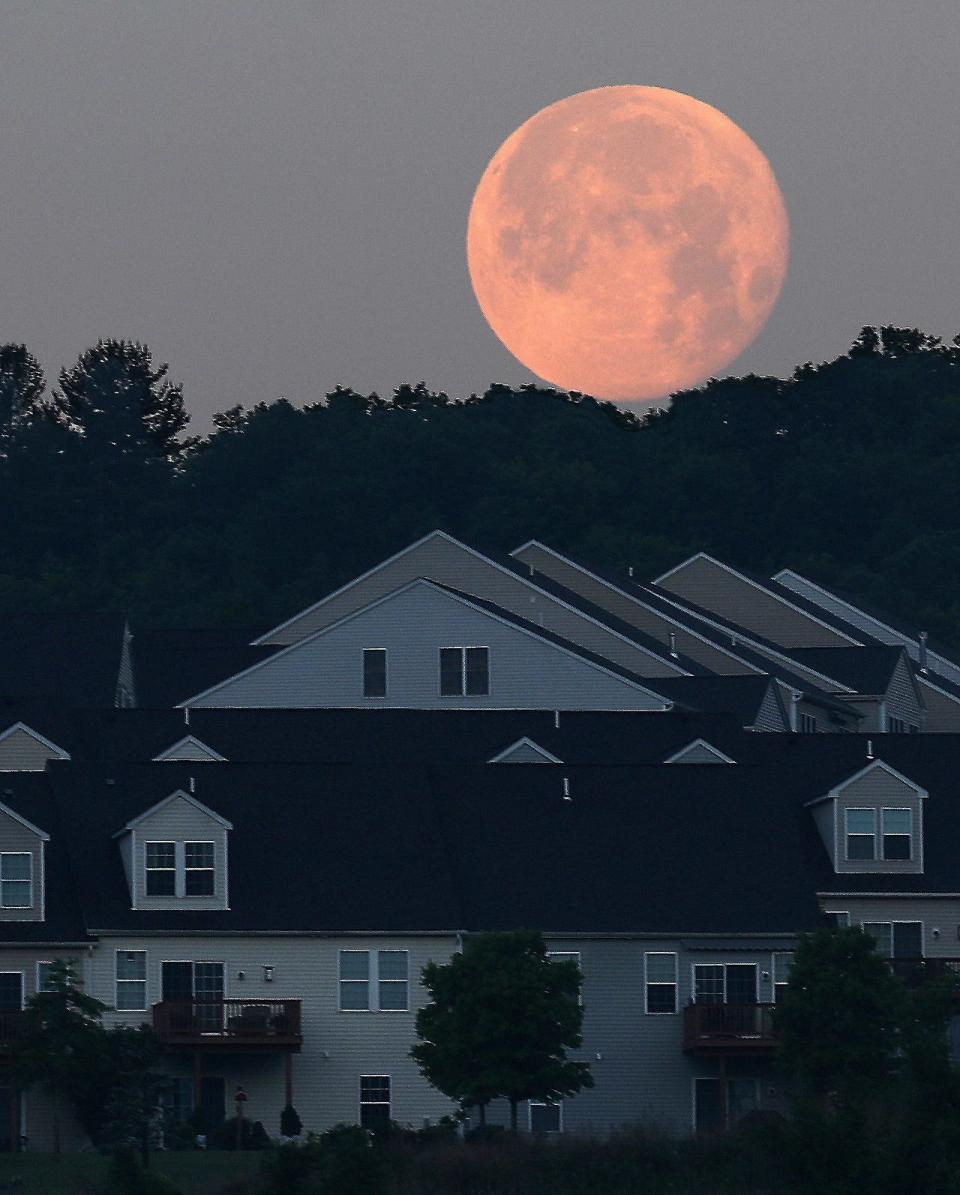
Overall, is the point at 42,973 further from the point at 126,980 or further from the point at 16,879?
the point at 16,879

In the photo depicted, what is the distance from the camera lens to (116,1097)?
5809 centimetres

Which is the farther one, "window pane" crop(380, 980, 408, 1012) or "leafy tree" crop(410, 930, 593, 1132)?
"window pane" crop(380, 980, 408, 1012)

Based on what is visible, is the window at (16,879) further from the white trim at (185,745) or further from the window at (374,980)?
the white trim at (185,745)

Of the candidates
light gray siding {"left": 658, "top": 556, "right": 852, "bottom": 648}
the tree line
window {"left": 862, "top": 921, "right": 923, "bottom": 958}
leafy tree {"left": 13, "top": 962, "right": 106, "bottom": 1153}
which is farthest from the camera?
the tree line

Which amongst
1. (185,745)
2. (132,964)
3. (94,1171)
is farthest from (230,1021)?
(185,745)

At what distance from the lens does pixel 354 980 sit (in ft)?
206

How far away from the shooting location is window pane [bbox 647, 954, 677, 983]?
63500mm

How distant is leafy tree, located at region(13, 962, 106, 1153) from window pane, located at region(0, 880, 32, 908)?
3728 millimetres

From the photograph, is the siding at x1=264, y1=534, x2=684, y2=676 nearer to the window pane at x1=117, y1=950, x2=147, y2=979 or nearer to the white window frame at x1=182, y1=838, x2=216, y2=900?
the white window frame at x1=182, y1=838, x2=216, y2=900

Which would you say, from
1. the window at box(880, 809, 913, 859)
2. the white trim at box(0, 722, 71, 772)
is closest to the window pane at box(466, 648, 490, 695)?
the white trim at box(0, 722, 71, 772)

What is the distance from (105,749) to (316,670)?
10.2 meters

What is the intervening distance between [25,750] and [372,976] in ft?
52.3

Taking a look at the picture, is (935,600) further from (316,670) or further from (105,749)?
(105,749)

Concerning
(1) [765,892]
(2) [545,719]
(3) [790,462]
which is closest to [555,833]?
(1) [765,892]
